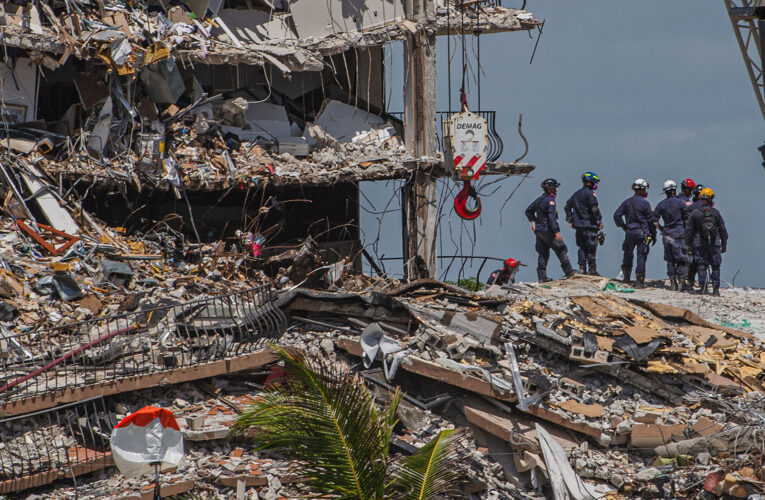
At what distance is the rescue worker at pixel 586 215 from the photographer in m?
18.2

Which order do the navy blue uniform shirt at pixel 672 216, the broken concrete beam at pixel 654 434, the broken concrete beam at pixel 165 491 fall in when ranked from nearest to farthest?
the broken concrete beam at pixel 165 491 < the broken concrete beam at pixel 654 434 < the navy blue uniform shirt at pixel 672 216

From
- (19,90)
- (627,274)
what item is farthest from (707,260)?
(19,90)

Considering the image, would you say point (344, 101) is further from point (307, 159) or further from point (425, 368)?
point (425, 368)

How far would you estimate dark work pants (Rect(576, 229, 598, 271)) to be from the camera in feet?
60.5

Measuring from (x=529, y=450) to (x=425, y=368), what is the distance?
1568mm

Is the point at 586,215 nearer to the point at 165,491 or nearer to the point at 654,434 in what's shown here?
the point at 654,434

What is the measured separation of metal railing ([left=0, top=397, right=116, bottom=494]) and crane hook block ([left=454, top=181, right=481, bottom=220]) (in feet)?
32.5

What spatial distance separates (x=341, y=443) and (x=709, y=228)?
1050 cm

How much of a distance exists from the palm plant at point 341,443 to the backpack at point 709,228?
30.0 feet

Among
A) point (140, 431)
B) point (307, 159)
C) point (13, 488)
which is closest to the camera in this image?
point (140, 431)

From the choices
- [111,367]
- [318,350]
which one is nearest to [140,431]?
[111,367]

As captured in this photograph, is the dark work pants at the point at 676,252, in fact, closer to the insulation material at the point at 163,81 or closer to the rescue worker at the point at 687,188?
the rescue worker at the point at 687,188

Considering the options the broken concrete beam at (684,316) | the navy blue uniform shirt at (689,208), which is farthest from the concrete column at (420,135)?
the broken concrete beam at (684,316)

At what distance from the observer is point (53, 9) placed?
1853 cm
